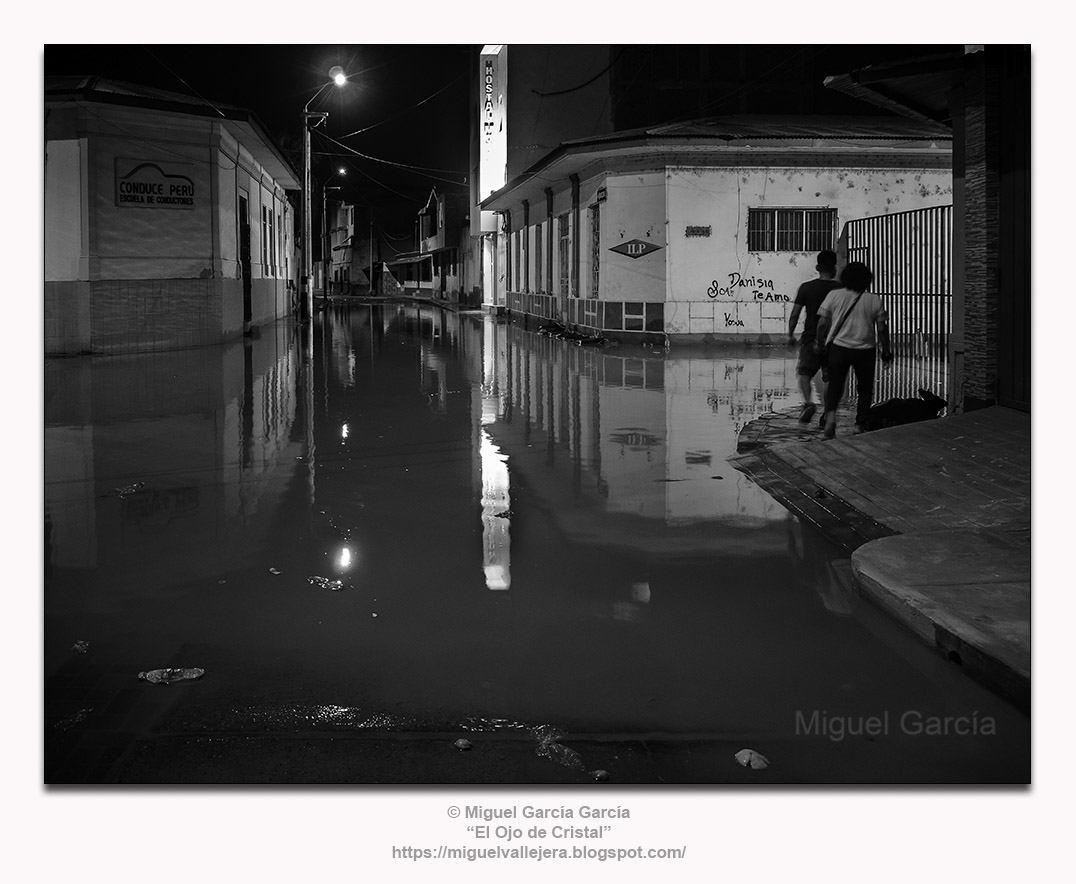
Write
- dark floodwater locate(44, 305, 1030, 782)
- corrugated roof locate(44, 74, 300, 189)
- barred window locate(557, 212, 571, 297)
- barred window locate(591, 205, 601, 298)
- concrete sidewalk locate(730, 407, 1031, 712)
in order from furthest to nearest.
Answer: barred window locate(557, 212, 571, 297)
barred window locate(591, 205, 601, 298)
corrugated roof locate(44, 74, 300, 189)
concrete sidewalk locate(730, 407, 1031, 712)
dark floodwater locate(44, 305, 1030, 782)

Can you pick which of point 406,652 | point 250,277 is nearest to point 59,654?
point 406,652

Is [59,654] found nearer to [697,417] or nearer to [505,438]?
[505,438]

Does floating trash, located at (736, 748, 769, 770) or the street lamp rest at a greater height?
the street lamp

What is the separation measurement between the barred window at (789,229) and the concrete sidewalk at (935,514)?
563 inches

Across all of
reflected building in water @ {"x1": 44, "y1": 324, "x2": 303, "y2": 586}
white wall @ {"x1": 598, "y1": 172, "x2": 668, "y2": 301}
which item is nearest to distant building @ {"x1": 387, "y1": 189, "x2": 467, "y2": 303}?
white wall @ {"x1": 598, "y1": 172, "x2": 668, "y2": 301}

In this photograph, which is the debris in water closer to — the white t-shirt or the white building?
the white t-shirt

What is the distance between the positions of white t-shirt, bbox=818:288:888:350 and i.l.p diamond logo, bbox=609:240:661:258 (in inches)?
604

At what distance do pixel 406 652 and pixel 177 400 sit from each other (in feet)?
34.2

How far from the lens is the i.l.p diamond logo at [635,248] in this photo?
2575 cm

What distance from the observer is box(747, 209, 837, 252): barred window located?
25.5 metres

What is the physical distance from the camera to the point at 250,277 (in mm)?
31281

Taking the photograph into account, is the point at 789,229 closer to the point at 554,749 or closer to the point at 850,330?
the point at 850,330

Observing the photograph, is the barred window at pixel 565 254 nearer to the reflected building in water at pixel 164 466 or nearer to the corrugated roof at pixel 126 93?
the corrugated roof at pixel 126 93

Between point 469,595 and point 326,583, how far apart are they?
0.78 meters
